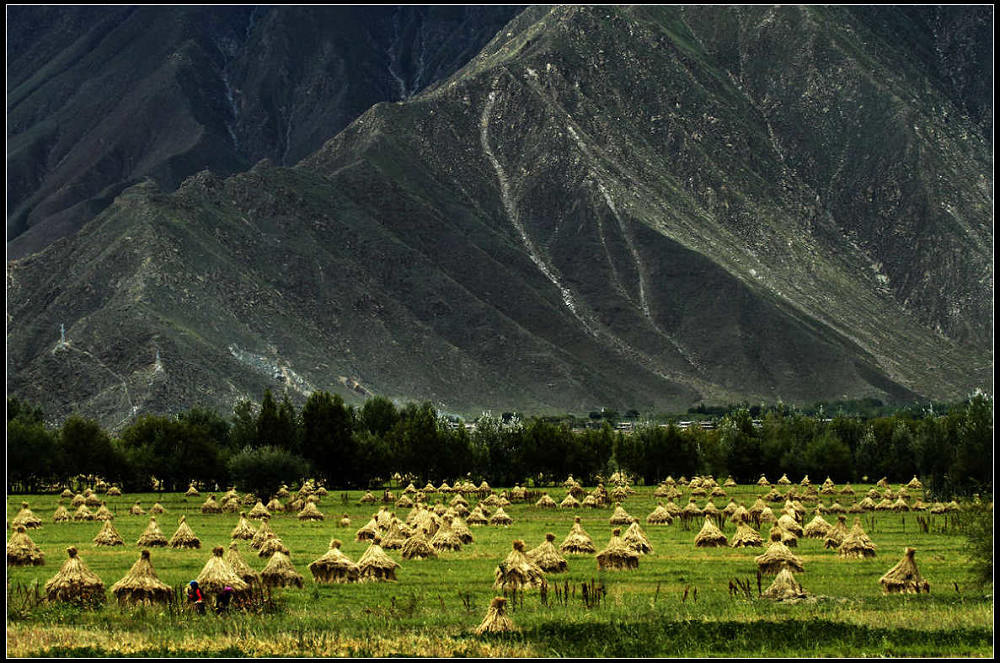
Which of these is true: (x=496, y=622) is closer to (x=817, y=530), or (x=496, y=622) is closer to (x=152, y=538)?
(x=152, y=538)

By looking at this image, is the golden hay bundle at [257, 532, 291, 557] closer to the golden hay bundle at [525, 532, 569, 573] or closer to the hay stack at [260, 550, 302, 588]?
the hay stack at [260, 550, 302, 588]

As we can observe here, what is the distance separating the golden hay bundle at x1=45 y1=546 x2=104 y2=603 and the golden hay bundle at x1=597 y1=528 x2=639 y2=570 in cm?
1938

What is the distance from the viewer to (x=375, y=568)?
50.2 metres

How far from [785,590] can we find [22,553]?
28.5 meters

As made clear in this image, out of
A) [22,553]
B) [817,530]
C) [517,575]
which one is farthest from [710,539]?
[22,553]

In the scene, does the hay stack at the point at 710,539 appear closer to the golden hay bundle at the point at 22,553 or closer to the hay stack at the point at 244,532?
the hay stack at the point at 244,532

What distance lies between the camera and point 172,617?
39.6 meters

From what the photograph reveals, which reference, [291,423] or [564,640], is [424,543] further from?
[291,423]

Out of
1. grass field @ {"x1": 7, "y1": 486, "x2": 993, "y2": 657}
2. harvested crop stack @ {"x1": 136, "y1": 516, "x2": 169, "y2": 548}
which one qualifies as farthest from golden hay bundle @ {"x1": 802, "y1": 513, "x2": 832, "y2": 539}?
harvested crop stack @ {"x1": 136, "y1": 516, "x2": 169, "y2": 548}

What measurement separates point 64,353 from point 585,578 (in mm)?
161823

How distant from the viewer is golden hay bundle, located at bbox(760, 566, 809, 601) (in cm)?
4372

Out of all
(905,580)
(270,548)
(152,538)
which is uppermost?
(905,580)

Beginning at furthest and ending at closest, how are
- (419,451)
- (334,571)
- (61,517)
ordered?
(419,451)
(61,517)
(334,571)

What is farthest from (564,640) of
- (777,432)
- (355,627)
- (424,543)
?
(777,432)
